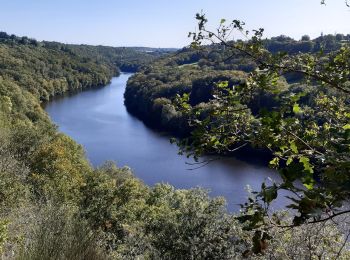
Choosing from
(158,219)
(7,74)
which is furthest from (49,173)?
(7,74)

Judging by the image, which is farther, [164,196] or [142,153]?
[142,153]

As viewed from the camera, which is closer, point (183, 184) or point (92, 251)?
point (92, 251)

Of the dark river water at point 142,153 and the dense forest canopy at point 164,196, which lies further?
the dark river water at point 142,153

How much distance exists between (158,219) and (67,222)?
1121 centimetres

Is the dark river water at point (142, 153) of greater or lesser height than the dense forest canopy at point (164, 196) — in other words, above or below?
below

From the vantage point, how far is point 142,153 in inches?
1596

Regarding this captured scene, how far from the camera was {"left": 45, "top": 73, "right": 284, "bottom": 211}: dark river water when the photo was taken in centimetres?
3148

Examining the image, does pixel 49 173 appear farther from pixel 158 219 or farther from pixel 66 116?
pixel 66 116

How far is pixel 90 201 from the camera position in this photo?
61.3ft

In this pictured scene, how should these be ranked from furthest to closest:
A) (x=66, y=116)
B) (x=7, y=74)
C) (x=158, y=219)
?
(x=7, y=74), (x=66, y=116), (x=158, y=219)

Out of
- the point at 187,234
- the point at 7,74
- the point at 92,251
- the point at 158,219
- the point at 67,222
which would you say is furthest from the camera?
the point at 7,74

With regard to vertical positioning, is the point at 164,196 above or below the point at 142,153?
above

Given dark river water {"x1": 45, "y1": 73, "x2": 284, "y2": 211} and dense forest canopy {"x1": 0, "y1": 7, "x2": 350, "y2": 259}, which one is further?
dark river water {"x1": 45, "y1": 73, "x2": 284, "y2": 211}

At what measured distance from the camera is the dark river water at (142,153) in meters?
31.5
